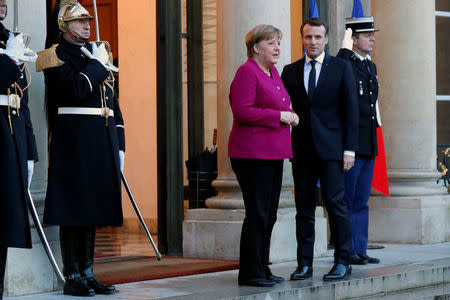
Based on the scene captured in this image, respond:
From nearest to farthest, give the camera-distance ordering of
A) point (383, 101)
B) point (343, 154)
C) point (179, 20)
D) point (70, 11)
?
point (70, 11), point (343, 154), point (179, 20), point (383, 101)

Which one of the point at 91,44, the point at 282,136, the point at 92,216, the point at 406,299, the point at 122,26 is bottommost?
the point at 406,299

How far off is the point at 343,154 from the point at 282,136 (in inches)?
25.4

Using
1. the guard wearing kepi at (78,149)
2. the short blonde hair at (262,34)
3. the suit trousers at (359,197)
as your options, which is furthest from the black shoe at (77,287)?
the suit trousers at (359,197)

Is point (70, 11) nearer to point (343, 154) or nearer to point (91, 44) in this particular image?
point (91, 44)

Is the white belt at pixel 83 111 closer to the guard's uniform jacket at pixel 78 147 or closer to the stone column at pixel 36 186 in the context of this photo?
the guard's uniform jacket at pixel 78 147

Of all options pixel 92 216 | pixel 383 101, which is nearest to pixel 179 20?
pixel 383 101

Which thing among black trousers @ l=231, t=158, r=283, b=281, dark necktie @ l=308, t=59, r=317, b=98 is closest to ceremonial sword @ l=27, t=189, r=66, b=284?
black trousers @ l=231, t=158, r=283, b=281

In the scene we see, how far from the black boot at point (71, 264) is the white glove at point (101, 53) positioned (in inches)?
41.9

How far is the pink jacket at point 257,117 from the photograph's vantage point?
641cm

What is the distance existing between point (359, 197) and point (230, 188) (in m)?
1.08

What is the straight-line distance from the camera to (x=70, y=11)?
611 centimetres

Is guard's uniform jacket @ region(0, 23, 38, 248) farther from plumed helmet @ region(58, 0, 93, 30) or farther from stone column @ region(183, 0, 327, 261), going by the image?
stone column @ region(183, 0, 327, 261)

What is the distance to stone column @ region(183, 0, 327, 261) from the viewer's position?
8.25 meters

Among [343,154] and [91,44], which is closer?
[91,44]
